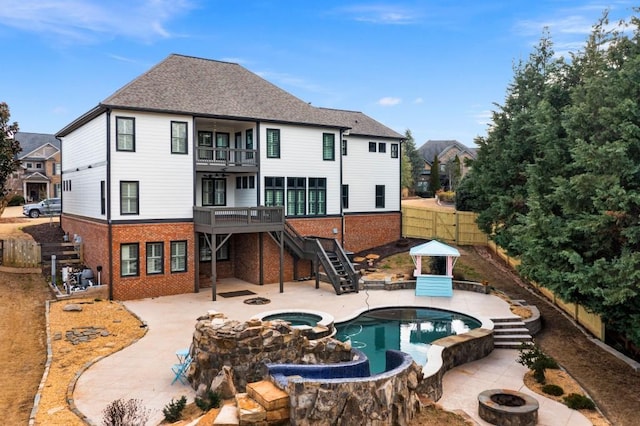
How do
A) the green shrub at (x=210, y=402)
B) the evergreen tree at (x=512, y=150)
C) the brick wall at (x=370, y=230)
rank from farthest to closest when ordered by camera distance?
the brick wall at (x=370, y=230)
the evergreen tree at (x=512, y=150)
the green shrub at (x=210, y=402)

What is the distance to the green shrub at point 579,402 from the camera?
11234 mm

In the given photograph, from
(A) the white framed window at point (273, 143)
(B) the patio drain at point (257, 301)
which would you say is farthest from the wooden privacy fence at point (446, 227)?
(B) the patio drain at point (257, 301)

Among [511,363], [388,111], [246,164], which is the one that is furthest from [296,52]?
[388,111]

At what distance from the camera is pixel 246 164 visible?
2517 centimetres

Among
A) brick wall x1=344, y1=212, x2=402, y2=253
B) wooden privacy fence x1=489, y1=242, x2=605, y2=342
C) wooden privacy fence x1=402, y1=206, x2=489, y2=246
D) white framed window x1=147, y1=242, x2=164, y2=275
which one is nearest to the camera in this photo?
wooden privacy fence x1=489, y1=242, x2=605, y2=342

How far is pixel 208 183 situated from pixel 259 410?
2041 cm

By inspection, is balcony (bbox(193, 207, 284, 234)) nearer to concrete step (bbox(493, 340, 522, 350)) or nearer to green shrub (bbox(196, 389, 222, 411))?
concrete step (bbox(493, 340, 522, 350))

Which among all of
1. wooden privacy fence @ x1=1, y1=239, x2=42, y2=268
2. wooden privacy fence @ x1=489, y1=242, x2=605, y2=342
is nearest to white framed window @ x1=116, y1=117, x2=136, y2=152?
wooden privacy fence @ x1=1, y1=239, x2=42, y2=268

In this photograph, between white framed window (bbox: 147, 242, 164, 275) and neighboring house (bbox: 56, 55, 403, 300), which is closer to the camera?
neighboring house (bbox: 56, 55, 403, 300)

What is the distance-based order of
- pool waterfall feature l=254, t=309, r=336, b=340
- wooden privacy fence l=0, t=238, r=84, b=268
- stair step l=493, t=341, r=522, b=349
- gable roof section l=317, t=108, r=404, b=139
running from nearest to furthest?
stair step l=493, t=341, r=522, b=349, pool waterfall feature l=254, t=309, r=336, b=340, wooden privacy fence l=0, t=238, r=84, b=268, gable roof section l=317, t=108, r=404, b=139

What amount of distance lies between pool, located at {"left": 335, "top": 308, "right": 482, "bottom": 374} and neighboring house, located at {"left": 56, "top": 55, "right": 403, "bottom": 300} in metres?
4.02

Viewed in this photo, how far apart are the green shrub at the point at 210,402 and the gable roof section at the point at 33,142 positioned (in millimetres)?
61378

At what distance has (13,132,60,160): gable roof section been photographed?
61.3 meters

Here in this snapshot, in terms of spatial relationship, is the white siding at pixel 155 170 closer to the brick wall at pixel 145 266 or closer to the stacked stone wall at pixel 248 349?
the brick wall at pixel 145 266
